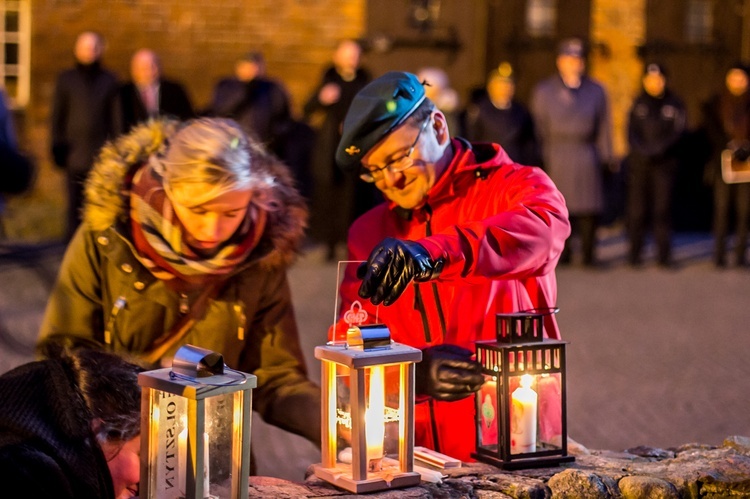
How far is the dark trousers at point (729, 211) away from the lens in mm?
12062

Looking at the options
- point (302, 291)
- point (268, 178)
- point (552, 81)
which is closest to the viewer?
point (268, 178)

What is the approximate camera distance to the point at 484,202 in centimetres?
382

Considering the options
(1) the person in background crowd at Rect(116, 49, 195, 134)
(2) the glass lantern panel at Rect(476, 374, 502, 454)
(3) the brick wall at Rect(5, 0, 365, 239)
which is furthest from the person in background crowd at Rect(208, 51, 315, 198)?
(2) the glass lantern panel at Rect(476, 374, 502, 454)

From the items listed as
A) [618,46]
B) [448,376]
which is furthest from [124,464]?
[618,46]

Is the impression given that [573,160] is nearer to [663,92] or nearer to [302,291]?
[663,92]

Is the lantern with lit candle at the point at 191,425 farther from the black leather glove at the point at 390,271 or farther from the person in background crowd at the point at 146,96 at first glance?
the person in background crowd at the point at 146,96

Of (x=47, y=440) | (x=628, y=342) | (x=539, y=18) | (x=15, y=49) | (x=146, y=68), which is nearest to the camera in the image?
(x=47, y=440)

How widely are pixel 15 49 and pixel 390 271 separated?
547 inches

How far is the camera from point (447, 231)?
3.32 meters

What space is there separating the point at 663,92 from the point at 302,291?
3924 millimetres

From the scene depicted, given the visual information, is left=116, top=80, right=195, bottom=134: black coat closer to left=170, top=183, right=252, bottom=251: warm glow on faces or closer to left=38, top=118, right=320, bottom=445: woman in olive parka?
left=38, top=118, right=320, bottom=445: woman in olive parka

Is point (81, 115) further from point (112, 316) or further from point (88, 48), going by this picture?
point (112, 316)

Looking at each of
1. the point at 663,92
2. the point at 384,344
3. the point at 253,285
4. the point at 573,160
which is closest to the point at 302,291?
the point at 573,160

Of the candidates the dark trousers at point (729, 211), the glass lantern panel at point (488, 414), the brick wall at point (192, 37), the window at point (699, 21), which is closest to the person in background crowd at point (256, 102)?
the brick wall at point (192, 37)
